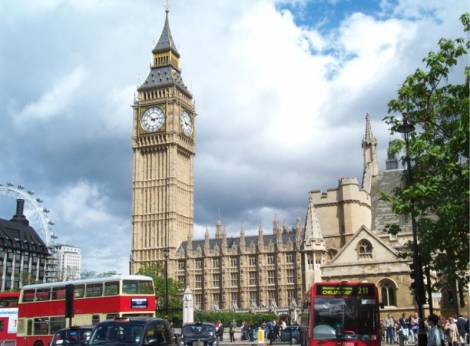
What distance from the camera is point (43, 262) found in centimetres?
13138

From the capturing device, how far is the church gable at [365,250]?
4016 centimetres

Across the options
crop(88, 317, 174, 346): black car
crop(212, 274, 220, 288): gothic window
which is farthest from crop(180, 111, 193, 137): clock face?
crop(88, 317, 174, 346): black car

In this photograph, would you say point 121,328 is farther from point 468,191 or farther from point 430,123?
point 430,123

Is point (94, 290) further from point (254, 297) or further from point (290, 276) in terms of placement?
point (254, 297)

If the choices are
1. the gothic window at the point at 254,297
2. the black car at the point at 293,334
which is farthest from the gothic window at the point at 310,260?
the gothic window at the point at 254,297

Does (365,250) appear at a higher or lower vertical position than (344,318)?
higher

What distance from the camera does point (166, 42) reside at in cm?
11900

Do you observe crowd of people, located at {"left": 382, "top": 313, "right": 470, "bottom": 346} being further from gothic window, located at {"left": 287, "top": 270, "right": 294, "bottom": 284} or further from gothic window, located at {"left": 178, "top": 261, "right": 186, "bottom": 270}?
gothic window, located at {"left": 178, "top": 261, "right": 186, "bottom": 270}

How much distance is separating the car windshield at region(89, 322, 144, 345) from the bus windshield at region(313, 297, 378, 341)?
7.00 m

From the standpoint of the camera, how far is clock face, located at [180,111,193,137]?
111062 millimetres

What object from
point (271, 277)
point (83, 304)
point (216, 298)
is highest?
point (271, 277)

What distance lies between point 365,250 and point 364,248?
15cm

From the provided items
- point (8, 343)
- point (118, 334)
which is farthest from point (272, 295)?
point (118, 334)

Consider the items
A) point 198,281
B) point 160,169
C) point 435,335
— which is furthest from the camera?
point 160,169
